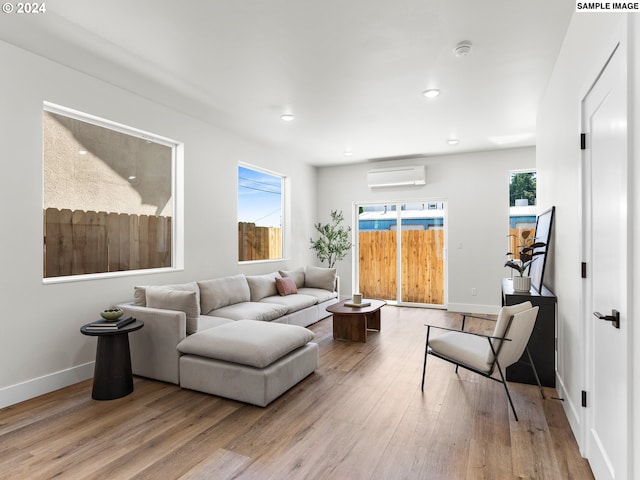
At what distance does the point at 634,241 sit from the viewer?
1.45 metres

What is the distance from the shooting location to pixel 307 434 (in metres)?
2.42

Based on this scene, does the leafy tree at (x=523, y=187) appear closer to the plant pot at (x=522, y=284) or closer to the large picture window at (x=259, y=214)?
the plant pot at (x=522, y=284)

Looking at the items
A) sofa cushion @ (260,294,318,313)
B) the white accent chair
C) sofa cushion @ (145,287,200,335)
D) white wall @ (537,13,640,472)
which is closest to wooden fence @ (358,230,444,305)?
sofa cushion @ (260,294,318,313)

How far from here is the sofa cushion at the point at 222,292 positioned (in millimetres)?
4230

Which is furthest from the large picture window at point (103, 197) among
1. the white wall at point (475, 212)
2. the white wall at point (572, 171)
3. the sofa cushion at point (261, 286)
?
the white wall at point (475, 212)

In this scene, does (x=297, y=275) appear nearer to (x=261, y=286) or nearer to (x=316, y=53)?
(x=261, y=286)

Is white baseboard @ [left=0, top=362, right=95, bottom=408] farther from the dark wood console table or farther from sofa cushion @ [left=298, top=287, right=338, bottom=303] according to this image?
the dark wood console table

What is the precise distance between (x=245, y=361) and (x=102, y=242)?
2.03 metres

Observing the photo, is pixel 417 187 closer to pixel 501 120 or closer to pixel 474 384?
pixel 501 120

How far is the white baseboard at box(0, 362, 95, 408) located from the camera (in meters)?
2.83

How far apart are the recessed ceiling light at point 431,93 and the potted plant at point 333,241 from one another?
3.69 meters

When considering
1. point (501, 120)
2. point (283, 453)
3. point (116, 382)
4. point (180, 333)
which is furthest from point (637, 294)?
point (501, 120)

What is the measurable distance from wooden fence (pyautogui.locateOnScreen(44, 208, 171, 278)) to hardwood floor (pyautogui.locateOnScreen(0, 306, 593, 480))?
1110 millimetres

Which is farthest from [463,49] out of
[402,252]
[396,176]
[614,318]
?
[402,252]
